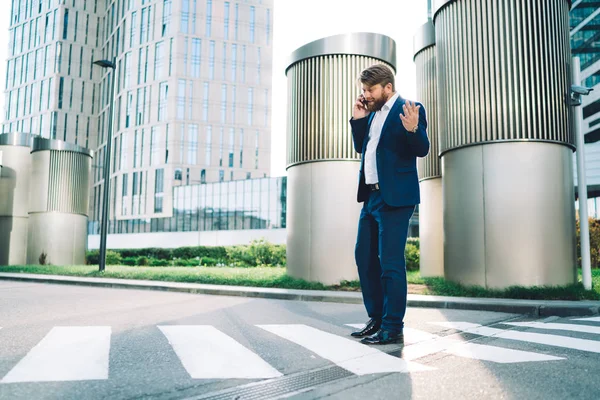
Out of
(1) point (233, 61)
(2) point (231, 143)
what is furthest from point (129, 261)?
(1) point (233, 61)

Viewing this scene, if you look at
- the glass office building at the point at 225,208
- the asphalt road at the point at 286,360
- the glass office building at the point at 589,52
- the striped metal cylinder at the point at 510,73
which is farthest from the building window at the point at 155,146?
the asphalt road at the point at 286,360

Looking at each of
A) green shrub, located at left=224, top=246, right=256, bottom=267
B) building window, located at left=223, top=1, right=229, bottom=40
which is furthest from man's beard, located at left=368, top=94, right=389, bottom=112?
building window, located at left=223, top=1, right=229, bottom=40

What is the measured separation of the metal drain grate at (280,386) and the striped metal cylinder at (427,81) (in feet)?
35.8

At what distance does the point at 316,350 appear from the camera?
12.5 feet

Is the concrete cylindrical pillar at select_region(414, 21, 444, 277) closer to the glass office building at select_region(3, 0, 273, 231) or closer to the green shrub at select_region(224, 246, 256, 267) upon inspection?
the green shrub at select_region(224, 246, 256, 267)

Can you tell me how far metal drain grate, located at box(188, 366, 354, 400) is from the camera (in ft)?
8.45

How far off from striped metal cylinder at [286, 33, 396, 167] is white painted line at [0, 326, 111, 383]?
8012mm

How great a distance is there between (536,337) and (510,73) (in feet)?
19.2

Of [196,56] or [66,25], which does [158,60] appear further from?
[66,25]

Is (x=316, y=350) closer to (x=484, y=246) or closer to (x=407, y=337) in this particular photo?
(x=407, y=337)

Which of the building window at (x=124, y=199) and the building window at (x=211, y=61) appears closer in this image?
the building window at (x=124, y=199)

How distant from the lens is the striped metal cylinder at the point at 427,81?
13.7 meters

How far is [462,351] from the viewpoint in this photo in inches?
149

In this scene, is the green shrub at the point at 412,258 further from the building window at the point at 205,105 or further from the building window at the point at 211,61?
the building window at the point at 211,61
